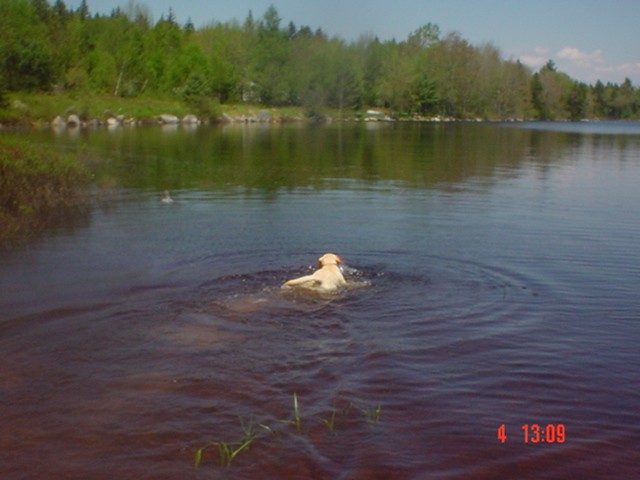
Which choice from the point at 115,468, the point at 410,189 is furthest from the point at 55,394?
the point at 410,189

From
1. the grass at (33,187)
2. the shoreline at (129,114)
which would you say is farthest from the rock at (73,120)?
the grass at (33,187)

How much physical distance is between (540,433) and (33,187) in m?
15.9

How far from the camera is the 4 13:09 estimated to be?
257 inches

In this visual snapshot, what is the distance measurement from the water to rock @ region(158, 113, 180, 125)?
6532cm

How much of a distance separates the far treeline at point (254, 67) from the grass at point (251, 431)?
191ft

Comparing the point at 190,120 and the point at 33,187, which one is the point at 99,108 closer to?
the point at 190,120

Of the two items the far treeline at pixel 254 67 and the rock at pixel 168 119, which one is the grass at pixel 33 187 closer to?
the far treeline at pixel 254 67

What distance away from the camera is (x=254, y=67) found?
110m

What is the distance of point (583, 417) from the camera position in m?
6.98

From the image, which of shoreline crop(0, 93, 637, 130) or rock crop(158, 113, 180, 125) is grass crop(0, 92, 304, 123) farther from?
rock crop(158, 113, 180, 125)

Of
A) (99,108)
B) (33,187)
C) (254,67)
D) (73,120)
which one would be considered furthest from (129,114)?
(33,187)

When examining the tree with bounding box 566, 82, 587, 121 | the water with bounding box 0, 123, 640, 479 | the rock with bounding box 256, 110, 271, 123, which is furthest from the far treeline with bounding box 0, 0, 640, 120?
the water with bounding box 0, 123, 640, 479

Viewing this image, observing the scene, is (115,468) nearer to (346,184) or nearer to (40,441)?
(40,441)

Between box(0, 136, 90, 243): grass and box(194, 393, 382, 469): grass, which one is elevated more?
box(0, 136, 90, 243): grass
